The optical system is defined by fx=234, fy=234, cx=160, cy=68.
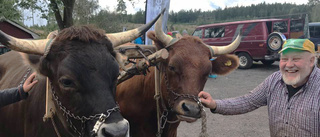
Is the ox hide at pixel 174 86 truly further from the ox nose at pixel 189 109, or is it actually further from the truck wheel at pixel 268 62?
the truck wheel at pixel 268 62

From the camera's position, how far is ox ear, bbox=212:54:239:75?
12.2 ft

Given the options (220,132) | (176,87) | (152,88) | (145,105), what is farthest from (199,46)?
(220,132)

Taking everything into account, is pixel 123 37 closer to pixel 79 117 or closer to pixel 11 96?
pixel 79 117

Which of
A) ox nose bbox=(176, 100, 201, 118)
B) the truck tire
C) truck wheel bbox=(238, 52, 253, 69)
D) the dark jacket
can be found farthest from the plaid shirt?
truck wheel bbox=(238, 52, 253, 69)

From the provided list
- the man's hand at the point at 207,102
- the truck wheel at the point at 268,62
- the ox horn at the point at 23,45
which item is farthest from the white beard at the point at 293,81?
the truck wheel at the point at 268,62

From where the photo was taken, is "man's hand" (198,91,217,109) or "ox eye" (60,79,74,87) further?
"man's hand" (198,91,217,109)

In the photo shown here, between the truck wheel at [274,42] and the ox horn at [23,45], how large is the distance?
11643 mm

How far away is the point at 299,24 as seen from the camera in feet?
43.9

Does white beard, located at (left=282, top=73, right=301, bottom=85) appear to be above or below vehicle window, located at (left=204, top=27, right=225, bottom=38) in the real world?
below

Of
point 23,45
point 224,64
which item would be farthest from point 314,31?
point 23,45

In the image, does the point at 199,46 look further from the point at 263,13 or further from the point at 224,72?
the point at 263,13

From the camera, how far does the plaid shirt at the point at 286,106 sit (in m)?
2.30

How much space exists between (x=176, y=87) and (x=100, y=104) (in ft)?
4.09

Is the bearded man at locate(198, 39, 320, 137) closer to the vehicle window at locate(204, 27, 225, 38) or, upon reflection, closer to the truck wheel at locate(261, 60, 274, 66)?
the vehicle window at locate(204, 27, 225, 38)
